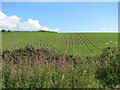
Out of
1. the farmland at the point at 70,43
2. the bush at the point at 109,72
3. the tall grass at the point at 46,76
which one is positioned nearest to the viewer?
the tall grass at the point at 46,76

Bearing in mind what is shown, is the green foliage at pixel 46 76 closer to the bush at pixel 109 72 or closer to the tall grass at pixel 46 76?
the tall grass at pixel 46 76

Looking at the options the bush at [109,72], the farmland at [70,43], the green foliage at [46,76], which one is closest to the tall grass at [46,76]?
the green foliage at [46,76]

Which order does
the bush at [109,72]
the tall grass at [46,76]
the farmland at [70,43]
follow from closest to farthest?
the tall grass at [46,76] < the bush at [109,72] < the farmland at [70,43]

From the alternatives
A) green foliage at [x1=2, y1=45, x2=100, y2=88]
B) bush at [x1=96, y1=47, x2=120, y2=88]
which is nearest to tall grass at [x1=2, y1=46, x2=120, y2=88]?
green foliage at [x1=2, y1=45, x2=100, y2=88]

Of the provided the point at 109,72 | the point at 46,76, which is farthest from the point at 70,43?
the point at 46,76

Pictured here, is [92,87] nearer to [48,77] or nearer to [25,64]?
[48,77]

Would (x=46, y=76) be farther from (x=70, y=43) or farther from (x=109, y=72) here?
(x=70, y=43)

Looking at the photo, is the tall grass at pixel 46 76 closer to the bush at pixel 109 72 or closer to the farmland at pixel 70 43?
the bush at pixel 109 72

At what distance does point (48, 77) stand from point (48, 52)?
5.52 metres

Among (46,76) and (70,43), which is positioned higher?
(46,76)

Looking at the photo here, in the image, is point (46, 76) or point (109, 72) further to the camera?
point (109, 72)

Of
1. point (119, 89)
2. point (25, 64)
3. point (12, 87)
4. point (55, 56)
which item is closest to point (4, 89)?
point (12, 87)

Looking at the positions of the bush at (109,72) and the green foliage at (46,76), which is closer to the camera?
the green foliage at (46,76)

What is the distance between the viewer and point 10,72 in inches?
363
